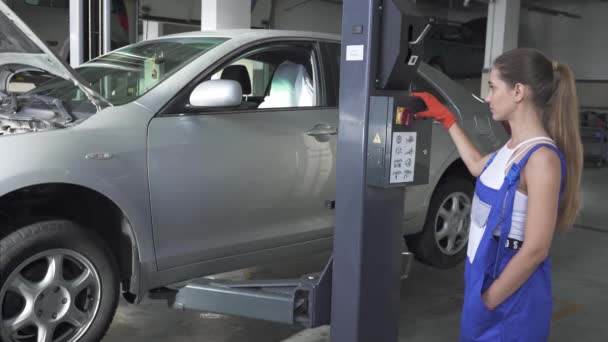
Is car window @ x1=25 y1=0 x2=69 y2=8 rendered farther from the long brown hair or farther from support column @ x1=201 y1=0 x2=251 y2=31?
the long brown hair

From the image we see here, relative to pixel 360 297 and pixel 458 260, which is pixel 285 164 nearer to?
pixel 360 297

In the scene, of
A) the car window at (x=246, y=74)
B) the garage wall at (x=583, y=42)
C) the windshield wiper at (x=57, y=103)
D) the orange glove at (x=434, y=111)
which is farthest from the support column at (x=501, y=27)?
the orange glove at (x=434, y=111)

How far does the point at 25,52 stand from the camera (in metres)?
2.55

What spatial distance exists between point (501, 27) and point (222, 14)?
6443 mm

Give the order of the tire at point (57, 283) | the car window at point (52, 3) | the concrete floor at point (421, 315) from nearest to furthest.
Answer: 1. the tire at point (57, 283)
2. the concrete floor at point (421, 315)
3. the car window at point (52, 3)

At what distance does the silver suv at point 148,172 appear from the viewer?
2.41 meters

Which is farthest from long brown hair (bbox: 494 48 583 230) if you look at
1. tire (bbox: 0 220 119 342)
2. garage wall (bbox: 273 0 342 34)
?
garage wall (bbox: 273 0 342 34)

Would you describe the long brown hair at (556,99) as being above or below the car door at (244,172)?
above

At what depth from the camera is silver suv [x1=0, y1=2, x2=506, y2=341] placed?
2412mm

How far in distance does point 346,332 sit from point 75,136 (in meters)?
1.26

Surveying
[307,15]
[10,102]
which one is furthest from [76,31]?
[307,15]

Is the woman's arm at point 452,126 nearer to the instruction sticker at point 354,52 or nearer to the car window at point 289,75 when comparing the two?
the instruction sticker at point 354,52

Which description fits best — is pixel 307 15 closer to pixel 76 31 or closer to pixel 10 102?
pixel 76 31

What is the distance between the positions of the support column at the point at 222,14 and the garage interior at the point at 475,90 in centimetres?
1
